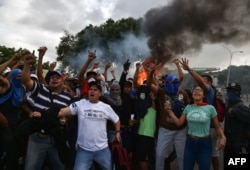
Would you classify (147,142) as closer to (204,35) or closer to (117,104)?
(117,104)

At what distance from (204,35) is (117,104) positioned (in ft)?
38.0

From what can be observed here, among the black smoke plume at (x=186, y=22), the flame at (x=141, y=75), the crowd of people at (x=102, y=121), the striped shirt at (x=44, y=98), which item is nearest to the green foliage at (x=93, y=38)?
the black smoke plume at (x=186, y=22)

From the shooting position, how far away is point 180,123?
214 inches

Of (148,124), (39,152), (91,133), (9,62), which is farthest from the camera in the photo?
(148,124)

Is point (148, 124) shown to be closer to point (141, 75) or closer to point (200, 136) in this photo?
point (200, 136)

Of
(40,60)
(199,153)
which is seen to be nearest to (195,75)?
(199,153)

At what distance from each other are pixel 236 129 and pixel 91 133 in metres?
2.42

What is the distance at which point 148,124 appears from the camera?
611cm

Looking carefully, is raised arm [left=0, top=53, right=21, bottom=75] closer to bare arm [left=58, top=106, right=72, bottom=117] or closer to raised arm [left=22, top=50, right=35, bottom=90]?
raised arm [left=22, top=50, right=35, bottom=90]

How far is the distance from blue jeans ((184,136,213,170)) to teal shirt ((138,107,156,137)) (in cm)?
105

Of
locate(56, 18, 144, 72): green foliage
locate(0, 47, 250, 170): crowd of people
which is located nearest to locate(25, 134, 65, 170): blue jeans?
locate(0, 47, 250, 170): crowd of people

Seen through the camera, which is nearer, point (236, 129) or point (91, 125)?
point (91, 125)

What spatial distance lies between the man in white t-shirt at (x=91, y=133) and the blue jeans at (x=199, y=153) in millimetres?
1106

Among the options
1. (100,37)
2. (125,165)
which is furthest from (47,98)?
(100,37)
